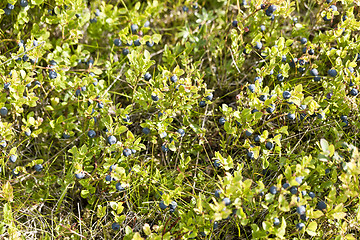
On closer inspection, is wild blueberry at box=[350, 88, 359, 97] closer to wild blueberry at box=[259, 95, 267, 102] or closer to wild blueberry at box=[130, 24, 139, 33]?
wild blueberry at box=[259, 95, 267, 102]

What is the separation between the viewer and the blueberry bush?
238 cm

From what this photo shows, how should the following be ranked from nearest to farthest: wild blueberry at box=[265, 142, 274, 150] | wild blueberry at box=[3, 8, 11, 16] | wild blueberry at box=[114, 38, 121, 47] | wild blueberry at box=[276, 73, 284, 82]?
1. wild blueberry at box=[265, 142, 274, 150]
2. wild blueberry at box=[276, 73, 284, 82]
3. wild blueberry at box=[3, 8, 11, 16]
4. wild blueberry at box=[114, 38, 121, 47]

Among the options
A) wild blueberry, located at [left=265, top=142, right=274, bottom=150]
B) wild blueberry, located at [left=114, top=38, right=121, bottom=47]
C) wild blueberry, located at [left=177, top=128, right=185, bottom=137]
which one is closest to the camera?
wild blueberry, located at [left=265, top=142, right=274, bottom=150]

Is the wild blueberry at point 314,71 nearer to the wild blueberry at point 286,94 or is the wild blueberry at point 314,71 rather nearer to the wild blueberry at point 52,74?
the wild blueberry at point 286,94

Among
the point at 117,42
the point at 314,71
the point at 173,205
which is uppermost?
the point at 117,42

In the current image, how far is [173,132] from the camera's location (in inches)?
106

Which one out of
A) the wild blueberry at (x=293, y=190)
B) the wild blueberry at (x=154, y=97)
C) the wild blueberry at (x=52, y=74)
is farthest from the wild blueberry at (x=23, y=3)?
the wild blueberry at (x=293, y=190)

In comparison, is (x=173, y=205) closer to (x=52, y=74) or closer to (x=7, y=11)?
(x=52, y=74)

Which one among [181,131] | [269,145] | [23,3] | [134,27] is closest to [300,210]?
[269,145]

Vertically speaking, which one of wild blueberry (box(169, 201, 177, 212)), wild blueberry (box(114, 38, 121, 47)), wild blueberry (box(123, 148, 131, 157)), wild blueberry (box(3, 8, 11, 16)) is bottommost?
wild blueberry (box(169, 201, 177, 212))

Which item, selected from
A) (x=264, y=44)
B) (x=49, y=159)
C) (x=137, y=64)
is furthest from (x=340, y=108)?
(x=49, y=159)

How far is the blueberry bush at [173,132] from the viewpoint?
7.79 ft

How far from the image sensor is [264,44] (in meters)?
3.00

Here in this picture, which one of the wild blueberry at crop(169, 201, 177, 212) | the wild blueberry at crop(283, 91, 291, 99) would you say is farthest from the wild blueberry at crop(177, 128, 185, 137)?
the wild blueberry at crop(283, 91, 291, 99)
